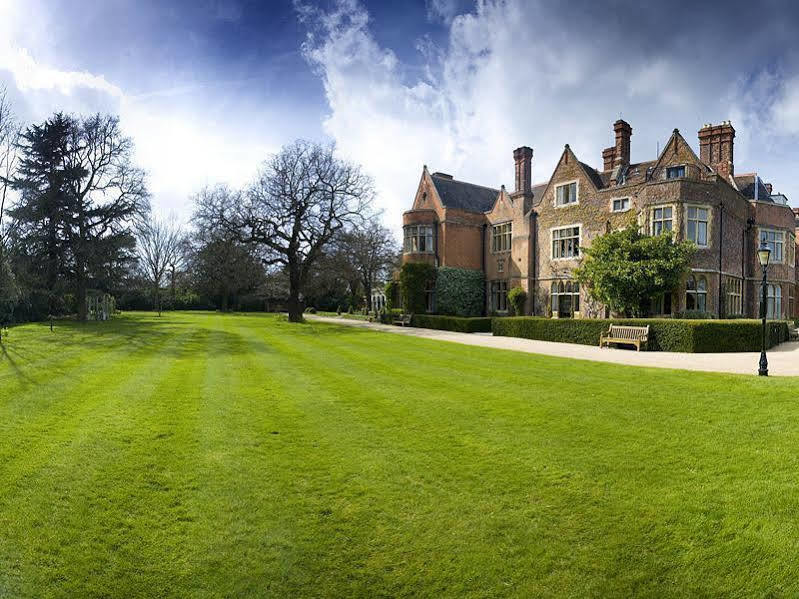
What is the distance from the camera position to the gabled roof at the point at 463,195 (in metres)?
38.1

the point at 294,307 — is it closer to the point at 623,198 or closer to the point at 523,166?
the point at 523,166

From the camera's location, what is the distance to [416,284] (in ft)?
117

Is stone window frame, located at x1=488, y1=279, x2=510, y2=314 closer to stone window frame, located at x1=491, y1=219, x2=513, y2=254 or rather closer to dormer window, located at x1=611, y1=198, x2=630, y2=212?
stone window frame, located at x1=491, y1=219, x2=513, y2=254

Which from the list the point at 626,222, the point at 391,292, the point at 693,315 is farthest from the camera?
the point at 391,292

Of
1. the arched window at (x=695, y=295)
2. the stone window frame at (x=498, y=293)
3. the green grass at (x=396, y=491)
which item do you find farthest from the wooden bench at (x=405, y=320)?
the green grass at (x=396, y=491)

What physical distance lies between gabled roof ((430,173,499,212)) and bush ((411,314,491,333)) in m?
10.1

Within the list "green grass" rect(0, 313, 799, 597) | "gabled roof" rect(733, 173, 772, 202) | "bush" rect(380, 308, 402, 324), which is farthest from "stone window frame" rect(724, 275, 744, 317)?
"bush" rect(380, 308, 402, 324)

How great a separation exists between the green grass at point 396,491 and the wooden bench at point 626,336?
29.7 feet

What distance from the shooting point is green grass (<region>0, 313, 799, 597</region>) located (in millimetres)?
3887

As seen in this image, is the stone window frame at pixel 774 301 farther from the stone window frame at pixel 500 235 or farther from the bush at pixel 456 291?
the bush at pixel 456 291

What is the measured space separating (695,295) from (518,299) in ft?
35.9

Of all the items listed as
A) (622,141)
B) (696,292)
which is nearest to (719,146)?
(622,141)

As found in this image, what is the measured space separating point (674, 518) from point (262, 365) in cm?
1070

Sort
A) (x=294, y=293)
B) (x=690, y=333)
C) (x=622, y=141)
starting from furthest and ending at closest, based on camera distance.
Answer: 1. (x=294, y=293)
2. (x=622, y=141)
3. (x=690, y=333)
